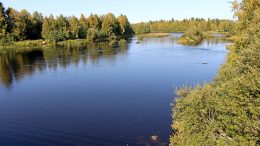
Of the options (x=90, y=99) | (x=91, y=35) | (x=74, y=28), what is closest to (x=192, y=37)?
(x=91, y=35)

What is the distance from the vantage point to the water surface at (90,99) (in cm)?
3503

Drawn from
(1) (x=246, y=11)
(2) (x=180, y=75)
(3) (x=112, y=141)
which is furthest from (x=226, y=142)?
(2) (x=180, y=75)

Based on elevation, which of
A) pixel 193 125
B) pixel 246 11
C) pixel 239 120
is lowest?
pixel 193 125

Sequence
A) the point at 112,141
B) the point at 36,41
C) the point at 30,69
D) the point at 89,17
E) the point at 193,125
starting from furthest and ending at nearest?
the point at 89,17 < the point at 36,41 < the point at 30,69 < the point at 112,141 < the point at 193,125

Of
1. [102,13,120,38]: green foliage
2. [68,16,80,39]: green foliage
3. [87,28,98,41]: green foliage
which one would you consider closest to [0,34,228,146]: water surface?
[87,28,98,41]: green foliage

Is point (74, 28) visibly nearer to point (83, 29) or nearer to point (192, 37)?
point (83, 29)

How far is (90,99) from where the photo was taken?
48.5m

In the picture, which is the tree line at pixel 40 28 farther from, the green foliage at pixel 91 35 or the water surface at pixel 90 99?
the water surface at pixel 90 99

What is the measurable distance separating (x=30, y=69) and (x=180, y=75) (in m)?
39.0

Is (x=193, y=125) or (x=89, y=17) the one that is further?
(x=89, y=17)

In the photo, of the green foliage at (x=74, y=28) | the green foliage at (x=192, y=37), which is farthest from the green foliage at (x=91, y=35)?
the green foliage at (x=192, y=37)

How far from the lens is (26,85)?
58531 millimetres

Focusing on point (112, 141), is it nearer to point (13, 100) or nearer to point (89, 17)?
point (13, 100)

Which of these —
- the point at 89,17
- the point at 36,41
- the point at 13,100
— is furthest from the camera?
the point at 89,17
